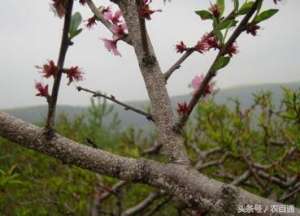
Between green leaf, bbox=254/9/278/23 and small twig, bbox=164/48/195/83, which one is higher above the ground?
green leaf, bbox=254/9/278/23

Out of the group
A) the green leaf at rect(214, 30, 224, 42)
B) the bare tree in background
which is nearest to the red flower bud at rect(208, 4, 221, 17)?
the bare tree in background

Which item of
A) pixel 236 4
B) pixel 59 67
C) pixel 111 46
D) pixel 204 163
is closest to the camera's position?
pixel 59 67

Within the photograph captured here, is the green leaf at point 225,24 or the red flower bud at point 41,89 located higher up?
the green leaf at point 225,24

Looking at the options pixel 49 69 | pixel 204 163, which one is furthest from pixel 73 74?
pixel 204 163

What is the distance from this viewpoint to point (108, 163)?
1.28m

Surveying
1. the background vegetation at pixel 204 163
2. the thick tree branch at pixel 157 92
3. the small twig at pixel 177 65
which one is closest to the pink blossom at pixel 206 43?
the small twig at pixel 177 65

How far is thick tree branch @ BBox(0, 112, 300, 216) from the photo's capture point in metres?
1.25

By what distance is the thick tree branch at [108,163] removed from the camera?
125 cm

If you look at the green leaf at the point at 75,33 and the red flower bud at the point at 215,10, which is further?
the red flower bud at the point at 215,10

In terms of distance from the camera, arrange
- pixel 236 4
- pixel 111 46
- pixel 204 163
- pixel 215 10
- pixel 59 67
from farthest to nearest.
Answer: pixel 204 163 < pixel 111 46 < pixel 215 10 < pixel 236 4 < pixel 59 67

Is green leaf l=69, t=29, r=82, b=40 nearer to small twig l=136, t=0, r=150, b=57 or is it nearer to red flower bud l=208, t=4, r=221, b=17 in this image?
small twig l=136, t=0, r=150, b=57

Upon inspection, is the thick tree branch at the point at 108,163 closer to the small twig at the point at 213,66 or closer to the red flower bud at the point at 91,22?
the small twig at the point at 213,66

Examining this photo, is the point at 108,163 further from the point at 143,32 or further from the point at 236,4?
the point at 236,4

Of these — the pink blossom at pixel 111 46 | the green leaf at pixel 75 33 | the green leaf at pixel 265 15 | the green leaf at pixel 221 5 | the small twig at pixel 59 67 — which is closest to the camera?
the small twig at pixel 59 67
